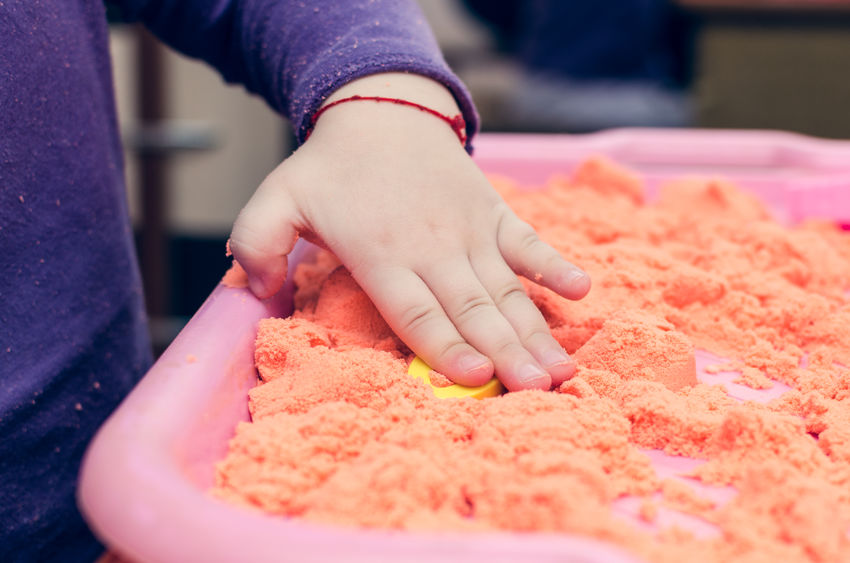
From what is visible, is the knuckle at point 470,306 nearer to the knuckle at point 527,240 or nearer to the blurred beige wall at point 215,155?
the knuckle at point 527,240

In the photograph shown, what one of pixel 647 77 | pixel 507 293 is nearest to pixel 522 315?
pixel 507 293

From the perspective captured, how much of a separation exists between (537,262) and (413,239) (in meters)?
0.07

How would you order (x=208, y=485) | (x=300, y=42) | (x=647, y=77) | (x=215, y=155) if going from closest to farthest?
(x=208, y=485) → (x=300, y=42) → (x=647, y=77) → (x=215, y=155)

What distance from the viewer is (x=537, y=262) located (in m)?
0.46

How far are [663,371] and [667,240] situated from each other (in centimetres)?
24

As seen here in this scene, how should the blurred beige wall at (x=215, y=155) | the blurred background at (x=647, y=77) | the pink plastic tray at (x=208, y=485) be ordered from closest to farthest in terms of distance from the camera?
the pink plastic tray at (x=208, y=485)
the blurred background at (x=647, y=77)
the blurred beige wall at (x=215, y=155)

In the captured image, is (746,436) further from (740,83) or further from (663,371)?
(740,83)

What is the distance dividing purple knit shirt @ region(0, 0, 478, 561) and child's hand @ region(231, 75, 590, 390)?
0.06 metres

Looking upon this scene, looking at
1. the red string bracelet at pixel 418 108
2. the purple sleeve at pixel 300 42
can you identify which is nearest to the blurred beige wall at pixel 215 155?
the purple sleeve at pixel 300 42

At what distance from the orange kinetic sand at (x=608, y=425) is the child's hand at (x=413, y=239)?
0.09 ft

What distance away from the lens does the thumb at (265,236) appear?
0.44 m

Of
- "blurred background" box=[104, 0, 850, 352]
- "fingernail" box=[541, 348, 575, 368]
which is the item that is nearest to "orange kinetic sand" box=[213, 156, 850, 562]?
"fingernail" box=[541, 348, 575, 368]

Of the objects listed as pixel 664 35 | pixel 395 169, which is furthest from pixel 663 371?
pixel 664 35

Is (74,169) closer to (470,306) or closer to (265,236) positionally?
(265,236)
